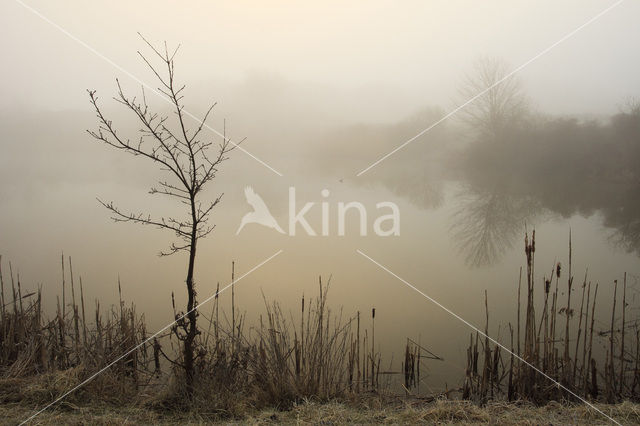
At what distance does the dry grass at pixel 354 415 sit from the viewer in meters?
3.06

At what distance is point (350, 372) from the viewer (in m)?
4.10

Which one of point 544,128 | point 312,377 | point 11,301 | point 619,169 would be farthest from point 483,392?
point 544,128

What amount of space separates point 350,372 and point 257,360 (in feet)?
2.79

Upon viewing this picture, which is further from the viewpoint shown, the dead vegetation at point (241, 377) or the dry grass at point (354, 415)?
the dead vegetation at point (241, 377)

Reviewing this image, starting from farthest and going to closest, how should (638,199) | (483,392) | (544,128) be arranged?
1. (544,128)
2. (638,199)
3. (483,392)

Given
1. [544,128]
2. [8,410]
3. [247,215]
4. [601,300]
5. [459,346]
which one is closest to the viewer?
[8,410]

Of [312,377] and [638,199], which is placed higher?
[638,199]

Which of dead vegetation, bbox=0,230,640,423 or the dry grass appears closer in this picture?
the dry grass

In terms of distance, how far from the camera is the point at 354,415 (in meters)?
3.19

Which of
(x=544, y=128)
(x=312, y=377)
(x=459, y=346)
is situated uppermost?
(x=544, y=128)

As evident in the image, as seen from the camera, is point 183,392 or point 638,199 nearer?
point 183,392

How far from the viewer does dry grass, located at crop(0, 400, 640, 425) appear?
120 inches

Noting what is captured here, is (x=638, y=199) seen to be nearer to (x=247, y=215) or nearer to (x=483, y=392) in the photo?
(x=247, y=215)

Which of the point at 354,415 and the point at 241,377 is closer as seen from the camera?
the point at 354,415
